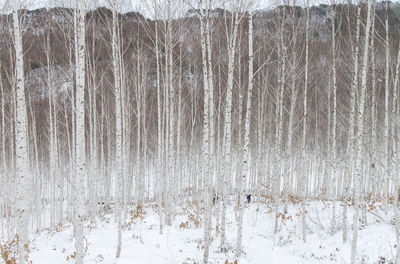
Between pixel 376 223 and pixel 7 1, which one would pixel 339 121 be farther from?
pixel 7 1

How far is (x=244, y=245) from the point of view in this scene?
848cm

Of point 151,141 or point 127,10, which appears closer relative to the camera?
point 127,10

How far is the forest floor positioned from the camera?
23.0ft

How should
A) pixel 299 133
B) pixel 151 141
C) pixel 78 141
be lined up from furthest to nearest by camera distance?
1. pixel 151 141
2. pixel 299 133
3. pixel 78 141

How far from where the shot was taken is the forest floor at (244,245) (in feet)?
23.0

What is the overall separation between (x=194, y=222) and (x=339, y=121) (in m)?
13.0

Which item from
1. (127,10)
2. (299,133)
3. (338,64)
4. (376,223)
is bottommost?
(376,223)

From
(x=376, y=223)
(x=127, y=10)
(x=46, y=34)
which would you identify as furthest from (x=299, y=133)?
(x=46, y=34)

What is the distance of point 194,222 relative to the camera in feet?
36.3

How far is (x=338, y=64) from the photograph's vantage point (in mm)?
13414

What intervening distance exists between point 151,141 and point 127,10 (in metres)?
17.9

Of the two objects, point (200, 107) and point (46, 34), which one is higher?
point (46, 34)

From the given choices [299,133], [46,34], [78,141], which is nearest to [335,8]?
[78,141]

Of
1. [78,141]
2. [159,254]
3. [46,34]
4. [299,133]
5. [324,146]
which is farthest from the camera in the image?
[324,146]
